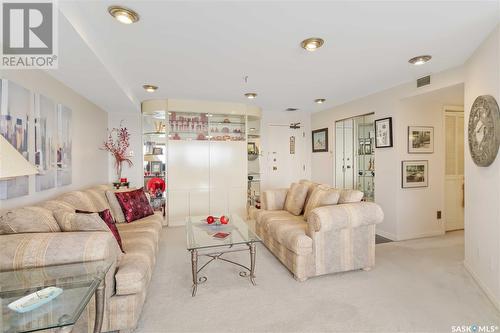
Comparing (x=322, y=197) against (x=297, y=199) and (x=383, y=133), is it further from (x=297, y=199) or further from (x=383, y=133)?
(x=383, y=133)

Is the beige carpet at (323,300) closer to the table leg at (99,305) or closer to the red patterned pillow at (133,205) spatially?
the table leg at (99,305)

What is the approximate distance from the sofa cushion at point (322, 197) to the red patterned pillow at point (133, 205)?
220cm

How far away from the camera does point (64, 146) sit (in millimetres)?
2855

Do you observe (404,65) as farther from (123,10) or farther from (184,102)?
(184,102)

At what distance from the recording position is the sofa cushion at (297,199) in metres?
3.37

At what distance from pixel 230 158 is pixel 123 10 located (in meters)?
3.29

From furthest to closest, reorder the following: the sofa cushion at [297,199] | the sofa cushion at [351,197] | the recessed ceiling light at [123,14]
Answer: the sofa cushion at [297,199], the sofa cushion at [351,197], the recessed ceiling light at [123,14]

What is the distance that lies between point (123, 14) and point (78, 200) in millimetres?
1907

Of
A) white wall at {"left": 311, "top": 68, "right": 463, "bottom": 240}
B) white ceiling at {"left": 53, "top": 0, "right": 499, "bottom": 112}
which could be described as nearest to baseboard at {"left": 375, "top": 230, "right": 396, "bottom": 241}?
white wall at {"left": 311, "top": 68, "right": 463, "bottom": 240}

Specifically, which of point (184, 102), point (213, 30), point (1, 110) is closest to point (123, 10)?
point (213, 30)

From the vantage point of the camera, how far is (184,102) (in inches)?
174

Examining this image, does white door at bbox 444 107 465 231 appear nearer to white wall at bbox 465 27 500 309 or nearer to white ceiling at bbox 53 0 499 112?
white ceiling at bbox 53 0 499 112

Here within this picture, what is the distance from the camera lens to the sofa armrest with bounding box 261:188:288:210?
3.68m

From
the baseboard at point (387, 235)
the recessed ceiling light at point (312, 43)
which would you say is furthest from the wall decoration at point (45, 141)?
the baseboard at point (387, 235)
